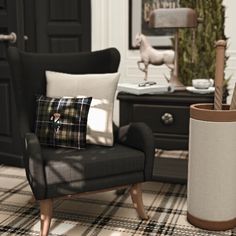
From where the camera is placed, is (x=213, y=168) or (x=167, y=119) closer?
(x=213, y=168)

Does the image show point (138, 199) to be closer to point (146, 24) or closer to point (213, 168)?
point (213, 168)

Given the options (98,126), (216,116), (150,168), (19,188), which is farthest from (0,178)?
(216,116)

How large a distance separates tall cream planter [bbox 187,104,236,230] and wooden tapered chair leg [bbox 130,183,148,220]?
30 centimetres

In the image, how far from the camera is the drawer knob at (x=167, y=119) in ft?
8.94

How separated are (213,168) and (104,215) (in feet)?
2.45

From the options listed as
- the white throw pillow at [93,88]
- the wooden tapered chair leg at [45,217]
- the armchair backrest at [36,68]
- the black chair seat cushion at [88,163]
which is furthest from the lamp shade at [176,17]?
the wooden tapered chair leg at [45,217]

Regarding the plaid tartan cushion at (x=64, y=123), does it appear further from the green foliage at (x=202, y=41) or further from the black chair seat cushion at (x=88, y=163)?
the green foliage at (x=202, y=41)

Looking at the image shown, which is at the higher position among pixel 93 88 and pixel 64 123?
pixel 93 88

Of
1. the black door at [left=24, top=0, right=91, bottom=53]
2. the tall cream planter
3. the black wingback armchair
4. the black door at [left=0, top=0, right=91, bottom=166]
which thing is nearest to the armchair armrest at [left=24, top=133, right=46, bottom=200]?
the black wingback armchair

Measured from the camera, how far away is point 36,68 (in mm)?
2635

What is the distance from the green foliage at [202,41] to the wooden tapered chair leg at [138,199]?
1.85 m

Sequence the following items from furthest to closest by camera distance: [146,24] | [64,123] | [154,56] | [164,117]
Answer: [146,24], [154,56], [164,117], [64,123]

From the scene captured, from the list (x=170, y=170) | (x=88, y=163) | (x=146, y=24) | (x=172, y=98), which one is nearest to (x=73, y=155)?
(x=88, y=163)

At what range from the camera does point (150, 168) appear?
2348 mm
